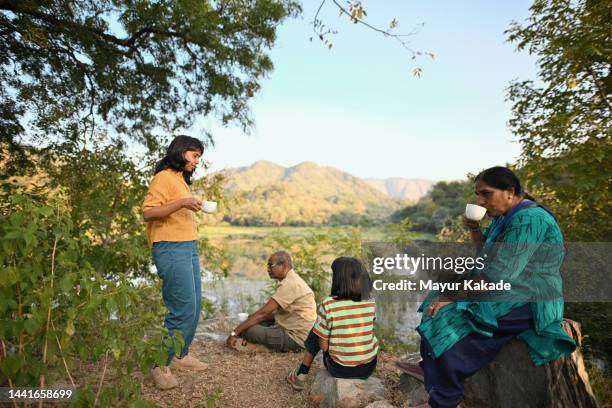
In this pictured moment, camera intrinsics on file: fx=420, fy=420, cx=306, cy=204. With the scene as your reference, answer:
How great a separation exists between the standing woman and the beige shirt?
0.88 m

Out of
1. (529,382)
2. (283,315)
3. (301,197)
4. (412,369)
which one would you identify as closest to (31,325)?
(412,369)

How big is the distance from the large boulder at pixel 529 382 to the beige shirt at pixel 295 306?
156cm

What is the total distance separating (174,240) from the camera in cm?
284

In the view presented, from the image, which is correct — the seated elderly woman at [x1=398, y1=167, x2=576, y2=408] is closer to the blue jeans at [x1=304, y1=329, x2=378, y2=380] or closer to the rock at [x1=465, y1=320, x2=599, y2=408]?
the rock at [x1=465, y1=320, x2=599, y2=408]

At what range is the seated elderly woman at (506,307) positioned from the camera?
2.23m

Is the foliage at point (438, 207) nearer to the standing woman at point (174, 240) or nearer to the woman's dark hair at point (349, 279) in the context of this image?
the woman's dark hair at point (349, 279)

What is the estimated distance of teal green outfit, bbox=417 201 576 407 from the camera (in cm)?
222

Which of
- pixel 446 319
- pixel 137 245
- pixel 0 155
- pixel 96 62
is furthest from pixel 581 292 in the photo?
pixel 0 155

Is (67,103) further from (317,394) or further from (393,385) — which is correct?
(393,385)

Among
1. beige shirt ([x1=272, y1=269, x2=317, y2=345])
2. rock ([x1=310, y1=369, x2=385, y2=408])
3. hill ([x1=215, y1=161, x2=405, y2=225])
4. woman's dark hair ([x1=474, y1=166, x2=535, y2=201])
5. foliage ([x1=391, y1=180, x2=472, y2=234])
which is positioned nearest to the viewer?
woman's dark hair ([x1=474, y1=166, x2=535, y2=201])

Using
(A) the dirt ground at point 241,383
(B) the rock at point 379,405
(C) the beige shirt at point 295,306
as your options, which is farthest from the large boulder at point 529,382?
(C) the beige shirt at point 295,306

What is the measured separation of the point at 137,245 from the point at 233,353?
1764 mm

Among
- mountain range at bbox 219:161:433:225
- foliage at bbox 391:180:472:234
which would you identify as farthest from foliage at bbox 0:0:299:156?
foliage at bbox 391:180:472:234

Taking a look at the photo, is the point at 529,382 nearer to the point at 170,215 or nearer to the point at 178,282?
the point at 178,282
